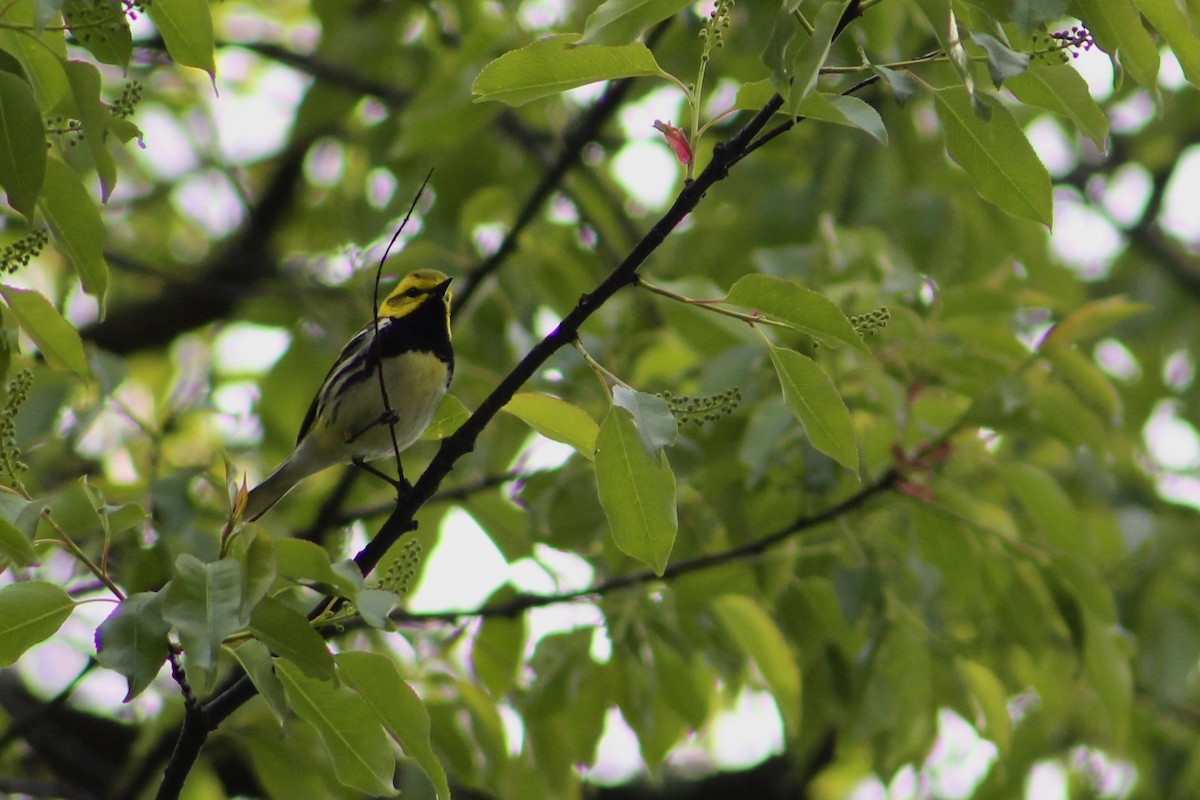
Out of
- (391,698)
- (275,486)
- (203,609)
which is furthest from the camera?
(275,486)

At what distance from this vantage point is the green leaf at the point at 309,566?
6.12ft

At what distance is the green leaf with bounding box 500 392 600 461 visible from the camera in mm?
2232

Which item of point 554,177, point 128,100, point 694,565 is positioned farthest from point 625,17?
point 554,177

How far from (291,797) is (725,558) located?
4.32ft

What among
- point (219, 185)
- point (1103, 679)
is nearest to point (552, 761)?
point (1103, 679)

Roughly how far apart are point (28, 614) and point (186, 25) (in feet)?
3.13

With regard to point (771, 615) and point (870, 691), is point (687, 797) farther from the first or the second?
point (870, 691)

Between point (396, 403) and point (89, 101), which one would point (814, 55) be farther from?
point (396, 403)

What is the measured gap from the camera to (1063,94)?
1.98 metres

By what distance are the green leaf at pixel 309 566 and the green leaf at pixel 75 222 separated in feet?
1.76

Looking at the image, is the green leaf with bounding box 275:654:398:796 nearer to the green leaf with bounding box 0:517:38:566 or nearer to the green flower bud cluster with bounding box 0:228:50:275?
the green leaf with bounding box 0:517:38:566

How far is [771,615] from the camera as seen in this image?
421 cm

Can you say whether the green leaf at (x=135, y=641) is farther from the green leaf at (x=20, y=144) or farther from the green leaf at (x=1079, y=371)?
the green leaf at (x=1079, y=371)

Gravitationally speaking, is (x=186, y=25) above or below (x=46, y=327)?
above
